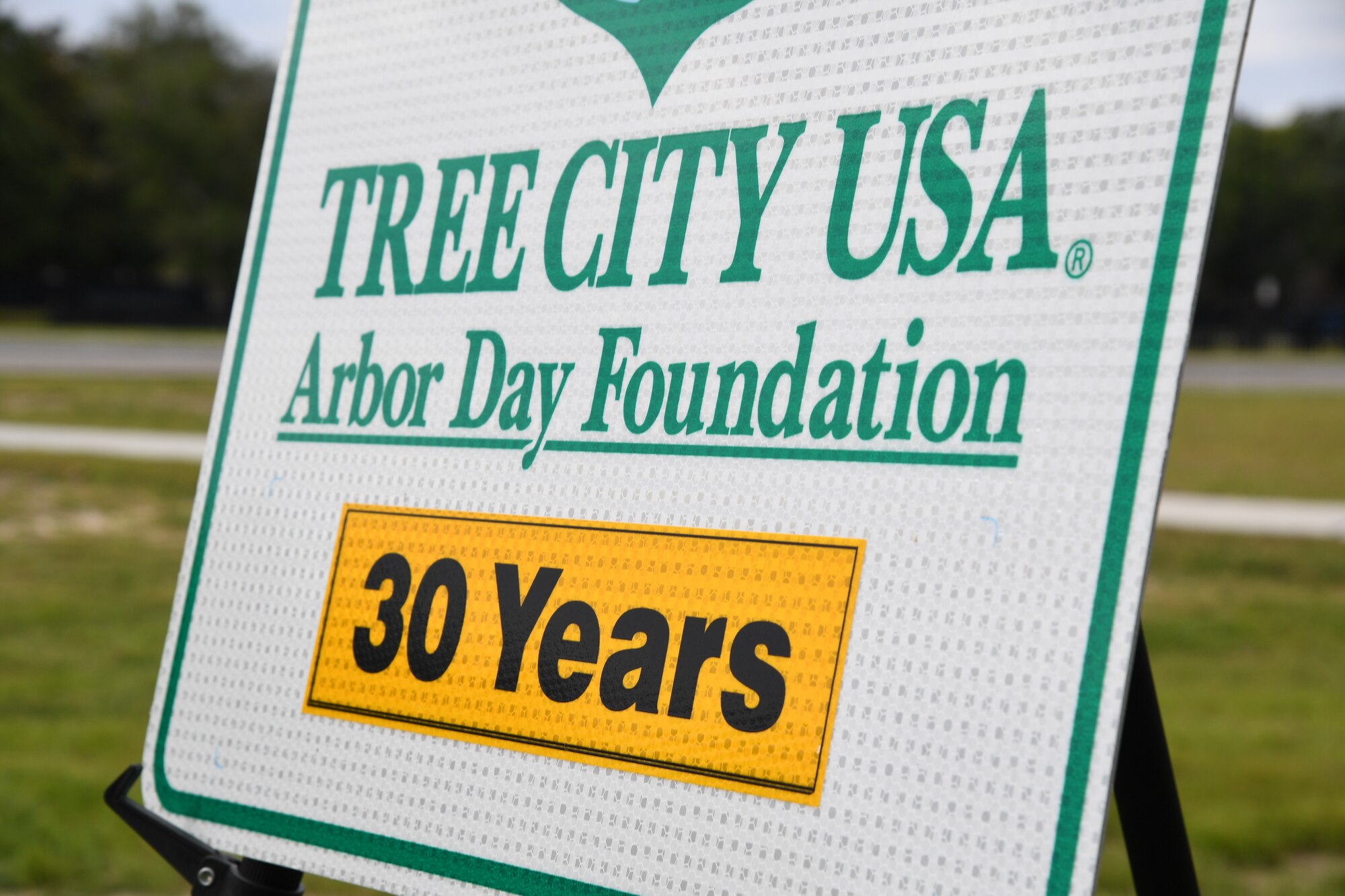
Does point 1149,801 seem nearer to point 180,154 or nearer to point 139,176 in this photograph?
point 180,154

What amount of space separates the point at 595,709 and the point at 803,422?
364 millimetres

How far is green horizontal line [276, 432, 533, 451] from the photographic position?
4.80 ft

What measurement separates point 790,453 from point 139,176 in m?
44.4

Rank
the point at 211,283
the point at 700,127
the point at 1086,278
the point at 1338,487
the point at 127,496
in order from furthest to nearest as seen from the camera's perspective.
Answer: the point at 211,283 → the point at 1338,487 → the point at 127,496 → the point at 700,127 → the point at 1086,278

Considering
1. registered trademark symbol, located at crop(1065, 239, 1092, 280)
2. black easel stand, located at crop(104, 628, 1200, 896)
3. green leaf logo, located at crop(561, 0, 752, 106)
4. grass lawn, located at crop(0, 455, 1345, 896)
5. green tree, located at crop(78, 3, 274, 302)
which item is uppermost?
green tree, located at crop(78, 3, 274, 302)

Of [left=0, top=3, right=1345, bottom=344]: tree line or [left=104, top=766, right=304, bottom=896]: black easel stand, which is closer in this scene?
[left=104, top=766, right=304, bottom=896]: black easel stand

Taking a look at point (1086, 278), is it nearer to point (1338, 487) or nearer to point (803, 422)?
point (803, 422)

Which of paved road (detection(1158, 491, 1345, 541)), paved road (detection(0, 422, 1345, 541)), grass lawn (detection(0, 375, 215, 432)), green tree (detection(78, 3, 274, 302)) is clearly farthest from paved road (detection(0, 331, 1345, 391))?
green tree (detection(78, 3, 274, 302))

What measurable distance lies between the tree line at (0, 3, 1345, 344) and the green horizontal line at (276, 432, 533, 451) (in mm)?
35873

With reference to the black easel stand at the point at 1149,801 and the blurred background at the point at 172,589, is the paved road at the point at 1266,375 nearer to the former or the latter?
the blurred background at the point at 172,589

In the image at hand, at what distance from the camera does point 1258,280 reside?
55.8 metres

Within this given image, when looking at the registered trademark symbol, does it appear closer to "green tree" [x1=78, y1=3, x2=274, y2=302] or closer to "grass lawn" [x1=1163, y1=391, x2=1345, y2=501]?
"grass lawn" [x1=1163, y1=391, x2=1345, y2=501]

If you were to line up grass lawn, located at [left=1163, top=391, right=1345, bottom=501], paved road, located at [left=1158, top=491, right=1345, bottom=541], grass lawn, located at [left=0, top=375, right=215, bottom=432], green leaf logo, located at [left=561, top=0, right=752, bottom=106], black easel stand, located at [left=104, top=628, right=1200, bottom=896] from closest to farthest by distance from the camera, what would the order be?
black easel stand, located at [left=104, top=628, right=1200, bottom=896]
green leaf logo, located at [left=561, top=0, right=752, bottom=106]
paved road, located at [left=1158, top=491, right=1345, bottom=541]
grass lawn, located at [left=1163, top=391, right=1345, bottom=501]
grass lawn, located at [left=0, top=375, right=215, bottom=432]

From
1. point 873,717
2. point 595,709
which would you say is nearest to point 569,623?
point 595,709
